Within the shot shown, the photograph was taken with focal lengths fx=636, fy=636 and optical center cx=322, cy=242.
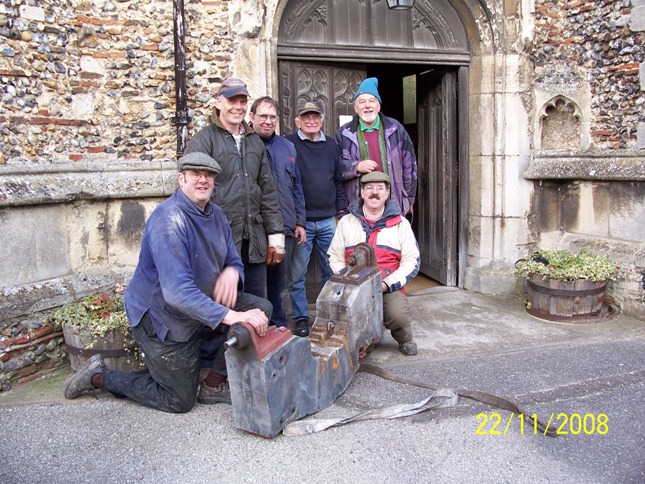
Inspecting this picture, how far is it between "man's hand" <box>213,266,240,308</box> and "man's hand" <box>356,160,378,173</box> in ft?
5.90

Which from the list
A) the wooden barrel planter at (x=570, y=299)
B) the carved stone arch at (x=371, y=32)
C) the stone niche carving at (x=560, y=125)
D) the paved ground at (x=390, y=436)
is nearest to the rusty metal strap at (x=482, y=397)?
the paved ground at (x=390, y=436)

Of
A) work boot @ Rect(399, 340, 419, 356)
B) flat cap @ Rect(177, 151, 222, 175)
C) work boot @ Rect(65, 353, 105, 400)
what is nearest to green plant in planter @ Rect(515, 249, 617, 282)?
work boot @ Rect(399, 340, 419, 356)

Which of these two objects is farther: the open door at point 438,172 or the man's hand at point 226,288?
the open door at point 438,172

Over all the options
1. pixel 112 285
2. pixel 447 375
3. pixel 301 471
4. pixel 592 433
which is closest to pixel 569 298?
pixel 447 375

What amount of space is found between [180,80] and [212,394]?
100 inches

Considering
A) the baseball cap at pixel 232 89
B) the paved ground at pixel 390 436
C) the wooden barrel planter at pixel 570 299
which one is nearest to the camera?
the paved ground at pixel 390 436

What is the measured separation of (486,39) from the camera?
6.36 metres

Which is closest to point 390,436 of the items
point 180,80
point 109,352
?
point 109,352

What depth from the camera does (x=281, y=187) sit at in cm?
481

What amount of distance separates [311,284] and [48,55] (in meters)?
3.07

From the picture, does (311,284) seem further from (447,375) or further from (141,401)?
(141,401)

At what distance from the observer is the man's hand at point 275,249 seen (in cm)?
459

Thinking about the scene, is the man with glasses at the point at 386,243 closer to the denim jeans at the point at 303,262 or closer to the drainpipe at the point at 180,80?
the denim jeans at the point at 303,262

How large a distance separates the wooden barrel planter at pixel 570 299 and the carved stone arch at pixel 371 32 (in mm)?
2489
